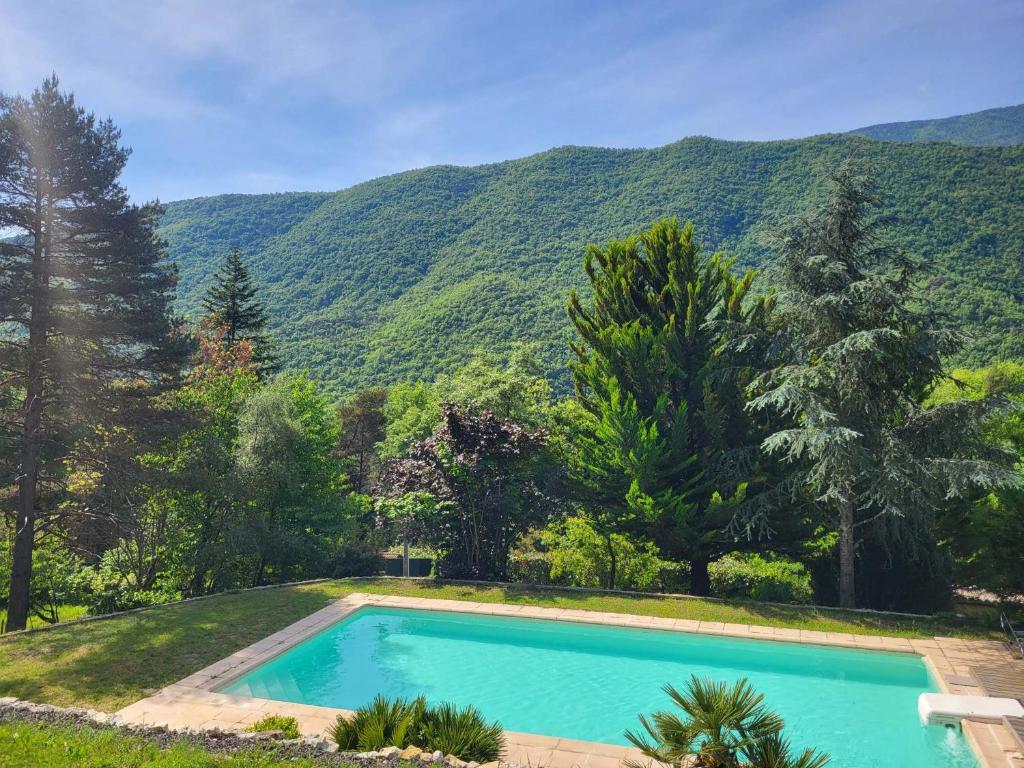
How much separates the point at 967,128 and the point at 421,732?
7221 inches

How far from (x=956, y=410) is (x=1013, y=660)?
462cm

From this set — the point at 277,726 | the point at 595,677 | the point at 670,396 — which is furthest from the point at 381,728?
the point at 670,396

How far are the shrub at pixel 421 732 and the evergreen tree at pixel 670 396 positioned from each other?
27.2 ft

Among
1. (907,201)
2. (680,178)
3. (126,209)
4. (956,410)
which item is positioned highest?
(680,178)

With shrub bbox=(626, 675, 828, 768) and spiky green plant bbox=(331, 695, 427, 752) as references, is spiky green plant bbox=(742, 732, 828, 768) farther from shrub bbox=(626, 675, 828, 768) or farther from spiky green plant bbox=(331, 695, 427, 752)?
spiky green plant bbox=(331, 695, 427, 752)

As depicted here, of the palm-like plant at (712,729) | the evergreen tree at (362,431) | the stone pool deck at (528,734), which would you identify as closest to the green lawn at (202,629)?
the stone pool deck at (528,734)

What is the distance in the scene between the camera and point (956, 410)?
13039mm

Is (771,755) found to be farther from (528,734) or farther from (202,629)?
(202,629)

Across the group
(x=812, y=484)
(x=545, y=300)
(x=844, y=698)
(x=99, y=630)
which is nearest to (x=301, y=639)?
(x=99, y=630)

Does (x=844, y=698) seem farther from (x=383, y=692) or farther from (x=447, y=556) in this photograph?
(x=447, y=556)

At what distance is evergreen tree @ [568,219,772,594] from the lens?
1488 centimetres

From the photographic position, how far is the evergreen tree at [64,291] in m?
12.6

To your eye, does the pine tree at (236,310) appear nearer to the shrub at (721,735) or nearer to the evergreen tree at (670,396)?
the evergreen tree at (670,396)

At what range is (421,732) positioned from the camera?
7.15 metres
